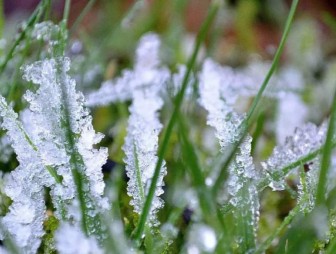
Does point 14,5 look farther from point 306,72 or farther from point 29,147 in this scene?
point 29,147

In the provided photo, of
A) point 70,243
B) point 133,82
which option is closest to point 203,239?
point 70,243

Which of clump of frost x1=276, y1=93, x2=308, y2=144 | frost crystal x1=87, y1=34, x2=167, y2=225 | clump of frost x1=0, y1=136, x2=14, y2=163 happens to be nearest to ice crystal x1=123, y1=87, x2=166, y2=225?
frost crystal x1=87, y1=34, x2=167, y2=225

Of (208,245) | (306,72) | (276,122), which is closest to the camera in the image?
(208,245)

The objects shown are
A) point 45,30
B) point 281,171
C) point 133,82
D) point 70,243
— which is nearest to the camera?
point 70,243

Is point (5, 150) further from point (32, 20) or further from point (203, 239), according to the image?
point (203, 239)

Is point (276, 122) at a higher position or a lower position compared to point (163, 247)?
higher

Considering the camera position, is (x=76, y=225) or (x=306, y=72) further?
(x=306, y=72)

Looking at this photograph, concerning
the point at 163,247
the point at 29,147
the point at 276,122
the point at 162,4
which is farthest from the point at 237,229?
the point at 162,4

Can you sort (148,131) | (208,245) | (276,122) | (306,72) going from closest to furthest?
(208,245) < (148,131) < (276,122) < (306,72)

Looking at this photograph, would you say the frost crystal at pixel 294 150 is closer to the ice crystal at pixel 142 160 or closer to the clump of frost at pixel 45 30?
the ice crystal at pixel 142 160
